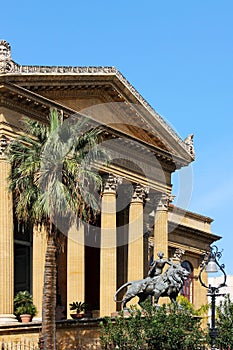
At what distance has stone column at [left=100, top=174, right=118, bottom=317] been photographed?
42188 mm

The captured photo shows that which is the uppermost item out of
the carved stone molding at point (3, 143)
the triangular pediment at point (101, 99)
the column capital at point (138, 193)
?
the triangular pediment at point (101, 99)

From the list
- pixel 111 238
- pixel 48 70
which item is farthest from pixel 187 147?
pixel 48 70

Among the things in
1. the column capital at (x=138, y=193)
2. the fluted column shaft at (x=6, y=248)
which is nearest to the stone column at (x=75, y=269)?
the fluted column shaft at (x=6, y=248)

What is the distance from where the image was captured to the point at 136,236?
149 ft

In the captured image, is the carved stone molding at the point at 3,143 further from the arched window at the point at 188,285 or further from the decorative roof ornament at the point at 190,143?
the arched window at the point at 188,285

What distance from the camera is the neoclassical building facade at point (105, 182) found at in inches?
1437

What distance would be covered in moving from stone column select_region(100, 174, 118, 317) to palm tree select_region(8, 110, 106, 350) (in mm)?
11062

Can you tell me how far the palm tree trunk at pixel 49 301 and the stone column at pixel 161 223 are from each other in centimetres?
1735

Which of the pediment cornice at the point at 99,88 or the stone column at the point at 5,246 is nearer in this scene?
the stone column at the point at 5,246

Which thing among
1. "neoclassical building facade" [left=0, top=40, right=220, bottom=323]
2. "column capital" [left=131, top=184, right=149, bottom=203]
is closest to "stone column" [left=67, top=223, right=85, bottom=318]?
"neoclassical building facade" [left=0, top=40, right=220, bottom=323]

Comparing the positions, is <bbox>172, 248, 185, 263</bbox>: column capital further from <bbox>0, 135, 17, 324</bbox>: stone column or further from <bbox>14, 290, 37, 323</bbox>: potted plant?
<bbox>0, 135, 17, 324</bbox>: stone column

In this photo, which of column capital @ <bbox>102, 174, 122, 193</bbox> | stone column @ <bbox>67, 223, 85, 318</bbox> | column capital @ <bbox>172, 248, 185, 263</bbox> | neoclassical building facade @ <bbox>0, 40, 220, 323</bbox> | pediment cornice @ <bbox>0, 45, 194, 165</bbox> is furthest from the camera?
column capital @ <bbox>172, 248, 185, 263</bbox>

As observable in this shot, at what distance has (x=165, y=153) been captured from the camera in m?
47.9

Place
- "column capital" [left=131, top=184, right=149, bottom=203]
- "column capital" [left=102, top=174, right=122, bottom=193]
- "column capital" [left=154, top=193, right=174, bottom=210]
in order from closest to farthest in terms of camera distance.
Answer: "column capital" [left=102, top=174, right=122, bottom=193], "column capital" [left=131, top=184, right=149, bottom=203], "column capital" [left=154, top=193, right=174, bottom=210]
